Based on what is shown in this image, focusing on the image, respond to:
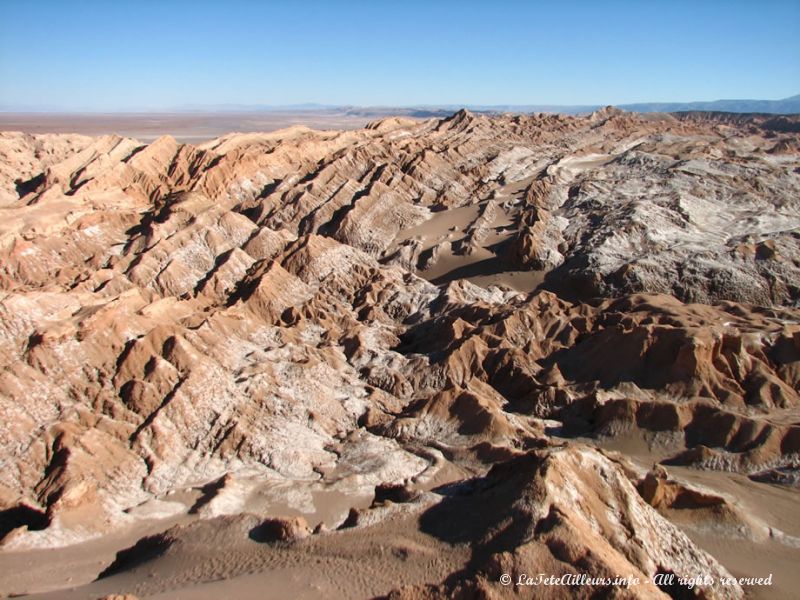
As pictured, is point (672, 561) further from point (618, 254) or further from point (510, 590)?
point (618, 254)

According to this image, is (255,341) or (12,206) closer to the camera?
(255,341)

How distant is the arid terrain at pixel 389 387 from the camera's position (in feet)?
43.2

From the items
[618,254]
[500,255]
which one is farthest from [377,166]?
[618,254]

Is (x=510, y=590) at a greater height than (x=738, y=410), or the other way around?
(x=510, y=590)

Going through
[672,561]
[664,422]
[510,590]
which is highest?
[510,590]

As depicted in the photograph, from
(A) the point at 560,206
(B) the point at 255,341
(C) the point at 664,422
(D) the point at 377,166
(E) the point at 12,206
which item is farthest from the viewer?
(D) the point at 377,166

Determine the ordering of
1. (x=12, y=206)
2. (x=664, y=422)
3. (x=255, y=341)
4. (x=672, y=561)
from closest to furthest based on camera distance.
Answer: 1. (x=672, y=561)
2. (x=664, y=422)
3. (x=255, y=341)
4. (x=12, y=206)

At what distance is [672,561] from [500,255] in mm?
31369

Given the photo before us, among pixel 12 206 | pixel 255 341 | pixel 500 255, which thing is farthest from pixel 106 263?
pixel 500 255

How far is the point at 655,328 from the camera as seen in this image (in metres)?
26.3

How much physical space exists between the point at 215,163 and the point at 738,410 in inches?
1695

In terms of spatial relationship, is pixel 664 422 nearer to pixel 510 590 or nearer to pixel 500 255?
pixel 510 590

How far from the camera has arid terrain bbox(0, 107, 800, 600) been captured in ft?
43.2

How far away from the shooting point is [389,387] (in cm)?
2614
